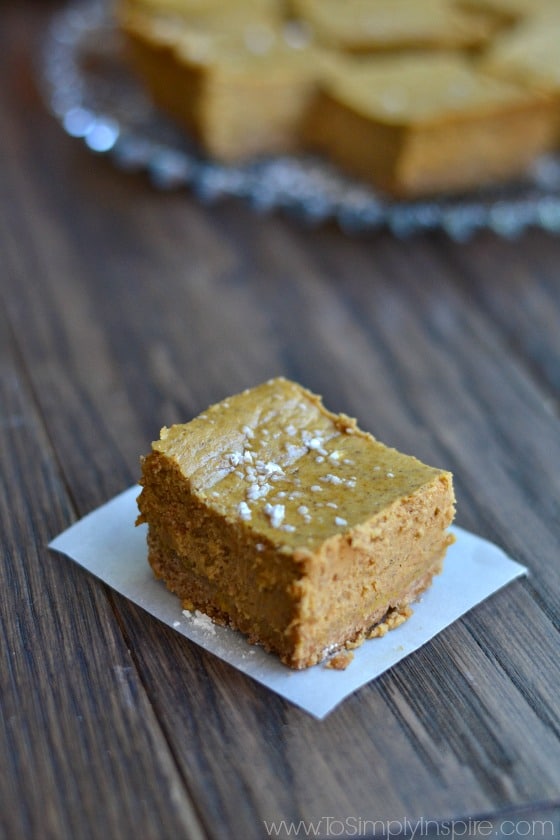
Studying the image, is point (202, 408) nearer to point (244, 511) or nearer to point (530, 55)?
point (244, 511)

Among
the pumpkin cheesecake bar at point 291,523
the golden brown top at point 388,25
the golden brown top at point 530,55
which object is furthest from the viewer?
the golden brown top at point 388,25

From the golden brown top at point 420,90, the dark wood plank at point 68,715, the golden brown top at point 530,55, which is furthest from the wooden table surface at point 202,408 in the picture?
the golden brown top at point 530,55

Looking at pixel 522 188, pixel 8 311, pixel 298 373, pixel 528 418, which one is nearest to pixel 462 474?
pixel 528 418

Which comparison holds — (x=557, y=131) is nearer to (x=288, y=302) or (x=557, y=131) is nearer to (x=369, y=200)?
(x=369, y=200)

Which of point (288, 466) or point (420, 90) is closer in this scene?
point (288, 466)

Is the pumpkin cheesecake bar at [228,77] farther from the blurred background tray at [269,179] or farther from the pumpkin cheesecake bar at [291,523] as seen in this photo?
the pumpkin cheesecake bar at [291,523]

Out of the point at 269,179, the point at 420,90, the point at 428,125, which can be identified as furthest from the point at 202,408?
the point at 420,90
